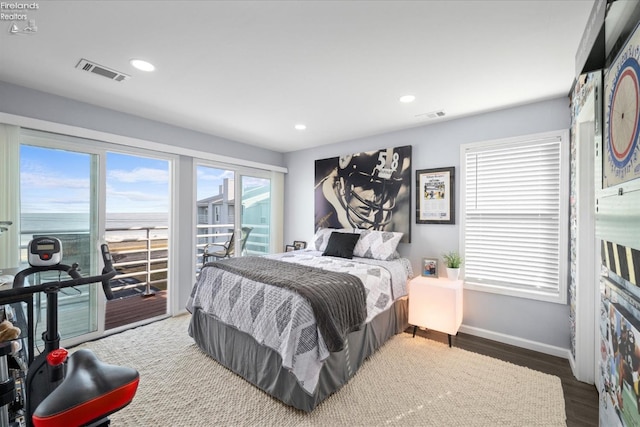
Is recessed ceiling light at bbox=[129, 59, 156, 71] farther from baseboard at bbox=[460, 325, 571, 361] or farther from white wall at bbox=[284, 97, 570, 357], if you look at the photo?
baseboard at bbox=[460, 325, 571, 361]

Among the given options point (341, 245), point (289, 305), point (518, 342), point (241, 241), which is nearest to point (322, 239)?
point (341, 245)

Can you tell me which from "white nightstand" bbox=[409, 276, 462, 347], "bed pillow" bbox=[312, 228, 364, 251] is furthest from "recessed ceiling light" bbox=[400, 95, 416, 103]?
"white nightstand" bbox=[409, 276, 462, 347]

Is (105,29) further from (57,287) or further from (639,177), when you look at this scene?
(639,177)

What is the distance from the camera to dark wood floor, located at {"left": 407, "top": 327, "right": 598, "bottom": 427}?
1888mm

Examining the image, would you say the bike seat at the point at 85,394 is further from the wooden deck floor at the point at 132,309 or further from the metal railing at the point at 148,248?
the metal railing at the point at 148,248

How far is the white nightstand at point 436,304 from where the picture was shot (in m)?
2.82

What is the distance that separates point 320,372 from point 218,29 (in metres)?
2.41

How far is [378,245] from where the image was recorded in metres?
3.50

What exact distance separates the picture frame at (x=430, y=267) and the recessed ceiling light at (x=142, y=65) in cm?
336

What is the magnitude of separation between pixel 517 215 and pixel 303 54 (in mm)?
2683

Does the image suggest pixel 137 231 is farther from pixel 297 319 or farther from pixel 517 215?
pixel 517 215


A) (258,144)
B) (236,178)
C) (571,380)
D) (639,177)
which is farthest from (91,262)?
(571,380)

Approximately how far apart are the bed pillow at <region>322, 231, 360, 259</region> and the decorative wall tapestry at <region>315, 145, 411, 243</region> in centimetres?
47

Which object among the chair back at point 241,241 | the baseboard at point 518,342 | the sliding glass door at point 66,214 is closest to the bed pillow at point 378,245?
→ the baseboard at point 518,342
